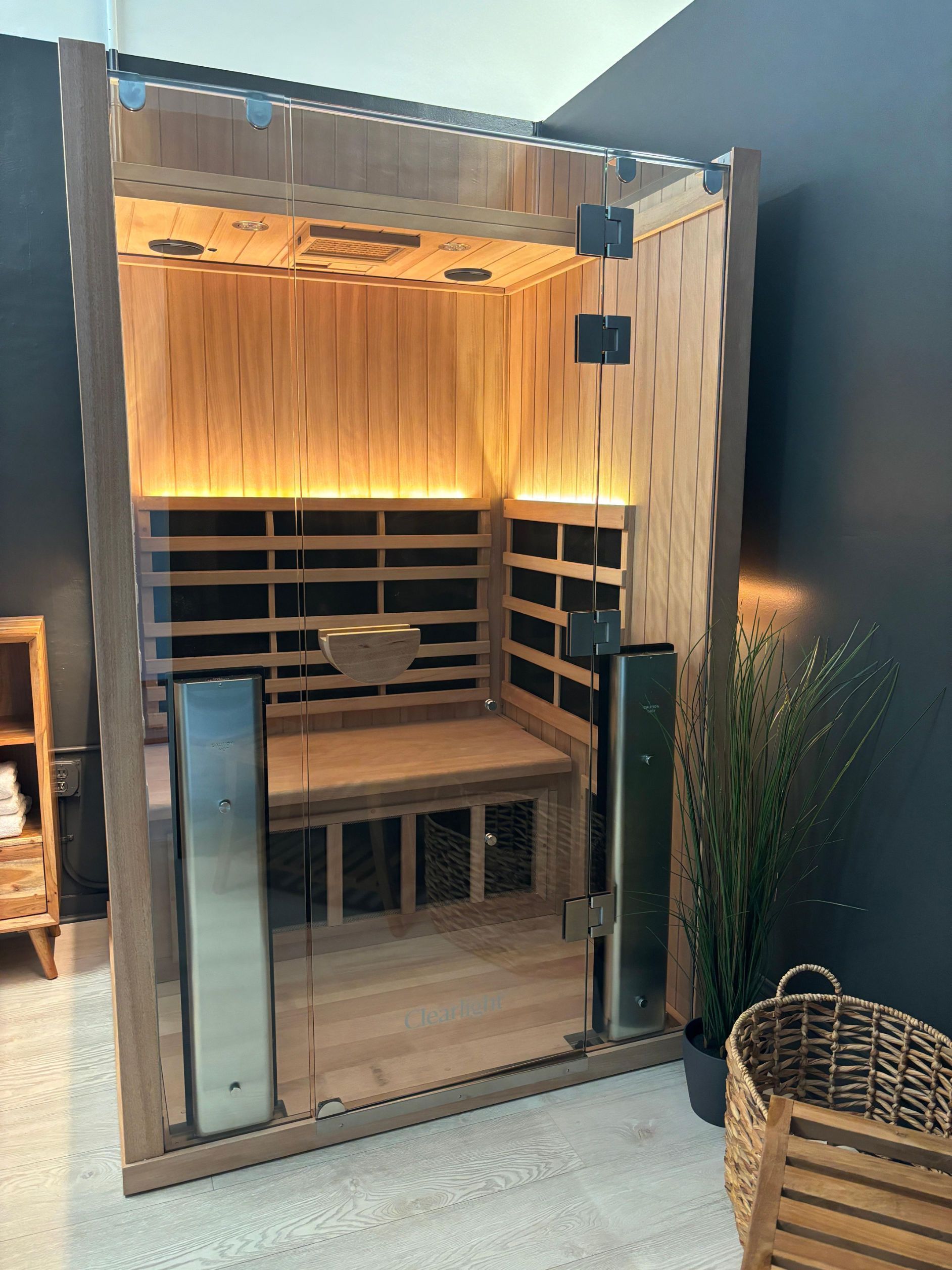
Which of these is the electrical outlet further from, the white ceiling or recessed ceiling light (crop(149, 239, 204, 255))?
the white ceiling

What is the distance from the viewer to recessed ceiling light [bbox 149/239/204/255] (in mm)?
1579

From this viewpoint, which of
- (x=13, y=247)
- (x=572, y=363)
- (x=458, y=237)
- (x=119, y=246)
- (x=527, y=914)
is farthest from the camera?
(x=13, y=247)

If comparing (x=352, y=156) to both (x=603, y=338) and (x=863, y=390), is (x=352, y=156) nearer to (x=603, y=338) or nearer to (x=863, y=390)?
(x=603, y=338)

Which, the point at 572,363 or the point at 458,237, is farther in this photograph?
the point at 572,363

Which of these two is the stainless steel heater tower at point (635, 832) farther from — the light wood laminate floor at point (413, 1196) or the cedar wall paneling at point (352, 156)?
the cedar wall paneling at point (352, 156)

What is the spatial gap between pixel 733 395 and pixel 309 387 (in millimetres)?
911

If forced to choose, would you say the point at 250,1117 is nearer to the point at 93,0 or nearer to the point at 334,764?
the point at 334,764

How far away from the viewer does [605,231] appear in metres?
1.84

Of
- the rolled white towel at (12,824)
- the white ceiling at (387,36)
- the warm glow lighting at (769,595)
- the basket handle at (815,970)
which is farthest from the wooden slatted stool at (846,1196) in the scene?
the white ceiling at (387,36)

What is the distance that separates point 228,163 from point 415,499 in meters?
0.65

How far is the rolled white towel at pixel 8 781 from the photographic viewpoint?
2.49 meters

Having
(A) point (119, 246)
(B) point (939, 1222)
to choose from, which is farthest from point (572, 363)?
(B) point (939, 1222)

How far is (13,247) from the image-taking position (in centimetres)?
257

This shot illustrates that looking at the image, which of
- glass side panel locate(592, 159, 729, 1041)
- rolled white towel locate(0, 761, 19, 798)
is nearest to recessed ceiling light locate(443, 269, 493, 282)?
glass side panel locate(592, 159, 729, 1041)
